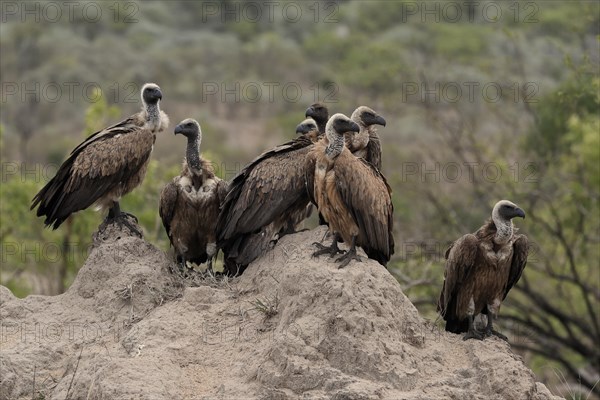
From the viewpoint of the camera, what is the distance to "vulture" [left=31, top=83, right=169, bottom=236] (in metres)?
10.7

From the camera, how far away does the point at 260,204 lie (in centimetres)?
1015

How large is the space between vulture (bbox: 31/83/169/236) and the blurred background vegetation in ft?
17.3

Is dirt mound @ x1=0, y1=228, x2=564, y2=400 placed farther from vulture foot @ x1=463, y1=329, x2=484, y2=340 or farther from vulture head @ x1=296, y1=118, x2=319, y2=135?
vulture head @ x1=296, y1=118, x2=319, y2=135

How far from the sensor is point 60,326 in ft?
29.6

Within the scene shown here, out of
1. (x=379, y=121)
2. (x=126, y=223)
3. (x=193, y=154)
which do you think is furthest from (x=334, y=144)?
(x=126, y=223)

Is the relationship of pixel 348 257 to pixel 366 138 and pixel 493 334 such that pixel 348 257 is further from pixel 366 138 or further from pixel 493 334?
pixel 366 138

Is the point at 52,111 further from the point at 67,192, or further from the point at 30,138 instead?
the point at 67,192

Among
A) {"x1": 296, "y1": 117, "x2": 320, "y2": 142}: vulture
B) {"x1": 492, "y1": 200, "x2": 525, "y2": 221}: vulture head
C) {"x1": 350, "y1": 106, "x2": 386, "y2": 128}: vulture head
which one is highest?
Result: {"x1": 350, "y1": 106, "x2": 386, "y2": 128}: vulture head

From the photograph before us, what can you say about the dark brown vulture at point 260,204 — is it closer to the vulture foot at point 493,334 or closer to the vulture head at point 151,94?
the vulture head at point 151,94

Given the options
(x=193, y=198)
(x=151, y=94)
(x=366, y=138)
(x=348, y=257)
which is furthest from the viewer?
(x=151, y=94)

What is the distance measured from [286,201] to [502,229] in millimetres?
2022

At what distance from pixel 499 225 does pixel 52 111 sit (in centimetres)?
4289

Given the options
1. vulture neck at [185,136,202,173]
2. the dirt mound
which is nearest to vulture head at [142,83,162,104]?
vulture neck at [185,136,202,173]

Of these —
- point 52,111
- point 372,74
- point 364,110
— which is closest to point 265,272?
point 364,110
